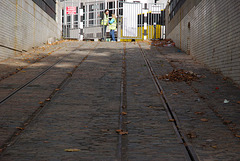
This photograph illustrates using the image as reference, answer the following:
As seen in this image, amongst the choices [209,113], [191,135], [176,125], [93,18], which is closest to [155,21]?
[93,18]

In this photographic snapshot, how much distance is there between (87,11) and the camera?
1286 inches

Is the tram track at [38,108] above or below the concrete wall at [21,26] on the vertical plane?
below

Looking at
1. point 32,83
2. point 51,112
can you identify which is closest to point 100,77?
point 32,83

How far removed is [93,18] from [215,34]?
2373cm

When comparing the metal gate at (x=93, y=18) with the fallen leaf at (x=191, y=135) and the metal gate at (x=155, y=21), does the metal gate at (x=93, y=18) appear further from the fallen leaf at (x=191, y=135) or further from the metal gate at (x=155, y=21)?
the fallen leaf at (x=191, y=135)

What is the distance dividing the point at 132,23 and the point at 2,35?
45.2ft

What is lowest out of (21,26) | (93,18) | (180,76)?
(180,76)

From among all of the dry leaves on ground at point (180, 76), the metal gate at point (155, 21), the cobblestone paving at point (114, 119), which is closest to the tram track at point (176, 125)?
the cobblestone paving at point (114, 119)

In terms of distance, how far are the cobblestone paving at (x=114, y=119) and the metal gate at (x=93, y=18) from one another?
19.4m

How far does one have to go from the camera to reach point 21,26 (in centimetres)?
1498

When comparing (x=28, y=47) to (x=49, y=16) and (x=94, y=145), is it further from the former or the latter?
(x=94, y=145)

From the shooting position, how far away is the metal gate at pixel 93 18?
2920 cm

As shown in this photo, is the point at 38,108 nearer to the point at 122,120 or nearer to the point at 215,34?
the point at 122,120

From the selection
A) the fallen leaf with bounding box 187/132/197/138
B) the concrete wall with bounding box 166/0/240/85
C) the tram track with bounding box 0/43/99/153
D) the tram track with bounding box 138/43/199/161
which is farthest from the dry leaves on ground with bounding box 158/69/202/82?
the fallen leaf with bounding box 187/132/197/138
